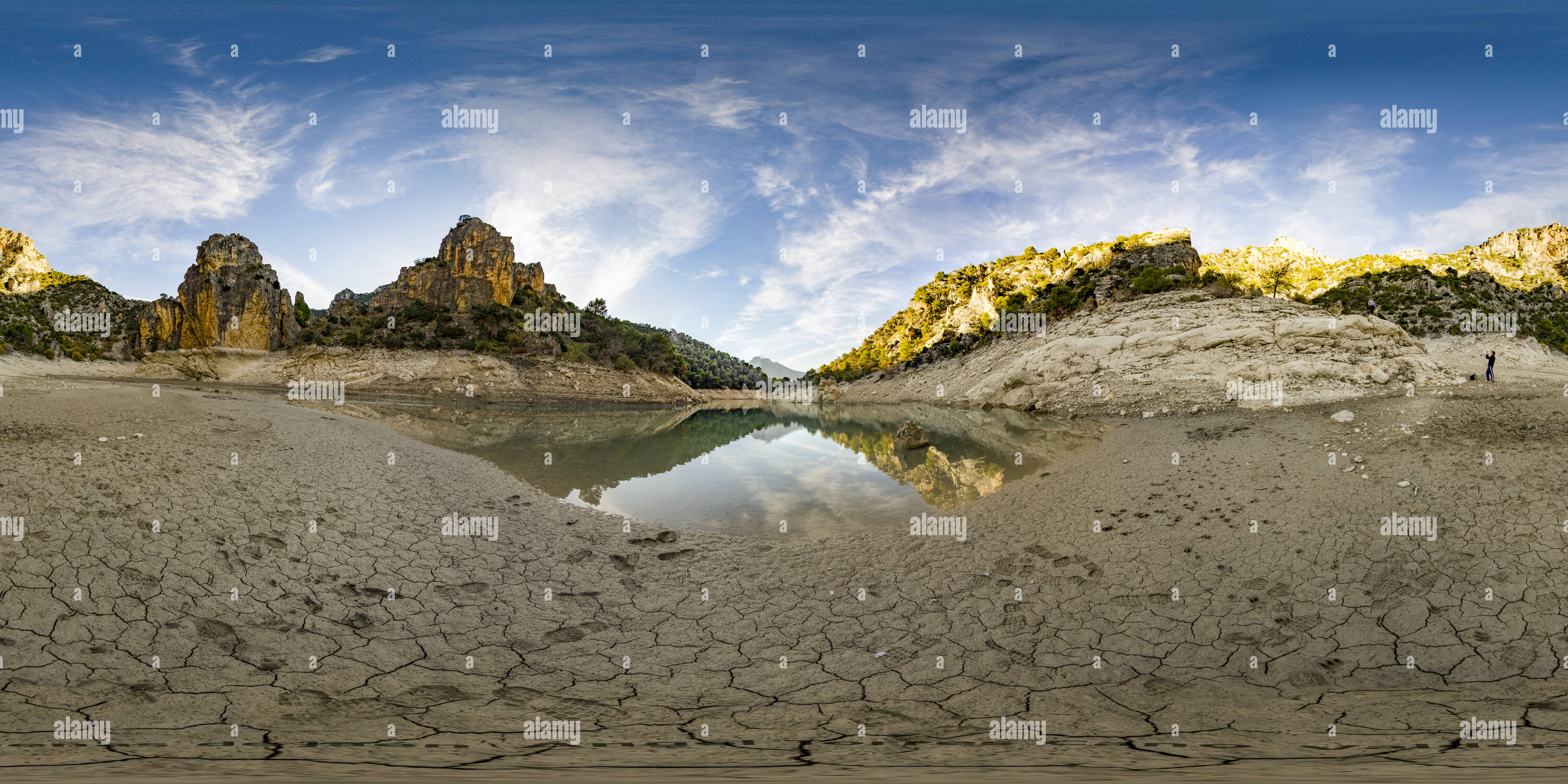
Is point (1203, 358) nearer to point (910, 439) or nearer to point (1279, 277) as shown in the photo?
point (910, 439)

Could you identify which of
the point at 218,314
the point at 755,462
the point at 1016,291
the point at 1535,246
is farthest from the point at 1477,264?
the point at 218,314

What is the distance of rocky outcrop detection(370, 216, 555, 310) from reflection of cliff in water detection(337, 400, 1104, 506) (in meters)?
42.5

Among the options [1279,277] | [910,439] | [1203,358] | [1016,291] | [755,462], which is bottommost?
[755,462]

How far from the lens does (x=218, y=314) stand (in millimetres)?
61719

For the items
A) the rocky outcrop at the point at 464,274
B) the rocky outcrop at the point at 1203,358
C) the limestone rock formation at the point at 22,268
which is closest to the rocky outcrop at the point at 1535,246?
the rocky outcrop at the point at 1203,358

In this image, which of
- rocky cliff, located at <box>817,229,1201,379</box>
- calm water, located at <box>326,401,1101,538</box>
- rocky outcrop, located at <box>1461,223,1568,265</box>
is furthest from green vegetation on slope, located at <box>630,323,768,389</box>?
rocky outcrop, located at <box>1461,223,1568,265</box>

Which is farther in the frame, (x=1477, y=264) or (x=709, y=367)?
(x=709, y=367)

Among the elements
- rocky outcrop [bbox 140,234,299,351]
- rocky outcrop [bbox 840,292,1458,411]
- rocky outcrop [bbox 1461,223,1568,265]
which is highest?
rocky outcrop [bbox 1461,223,1568,265]

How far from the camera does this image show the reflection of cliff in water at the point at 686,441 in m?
16.3

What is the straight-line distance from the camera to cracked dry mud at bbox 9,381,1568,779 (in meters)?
3.83

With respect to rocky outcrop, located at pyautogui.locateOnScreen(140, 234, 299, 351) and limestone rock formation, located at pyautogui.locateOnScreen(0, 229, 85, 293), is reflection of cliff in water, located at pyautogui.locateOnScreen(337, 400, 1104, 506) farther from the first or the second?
limestone rock formation, located at pyautogui.locateOnScreen(0, 229, 85, 293)

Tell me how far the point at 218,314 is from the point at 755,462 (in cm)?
7236

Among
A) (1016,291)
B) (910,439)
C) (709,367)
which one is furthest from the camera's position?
(709,367)

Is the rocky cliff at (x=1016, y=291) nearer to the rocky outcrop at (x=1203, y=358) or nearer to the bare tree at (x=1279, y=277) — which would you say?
the rocky outcrop at (x=1203, y=358)
